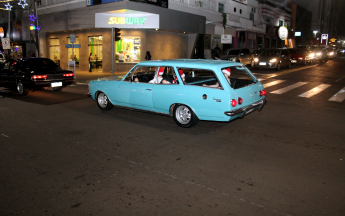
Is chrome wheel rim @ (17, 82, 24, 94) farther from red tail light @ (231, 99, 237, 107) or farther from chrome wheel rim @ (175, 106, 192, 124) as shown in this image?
red tail light @ (231, 99, 237, 107)

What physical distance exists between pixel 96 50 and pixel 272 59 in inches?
612

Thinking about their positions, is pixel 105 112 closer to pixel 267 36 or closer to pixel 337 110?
pixel 337 110

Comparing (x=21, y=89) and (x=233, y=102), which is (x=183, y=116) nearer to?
(x=233, y=102)

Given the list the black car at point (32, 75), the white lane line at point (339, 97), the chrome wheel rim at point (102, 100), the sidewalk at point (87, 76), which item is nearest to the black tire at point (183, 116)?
the chrome wheel rim at point (102, 100)

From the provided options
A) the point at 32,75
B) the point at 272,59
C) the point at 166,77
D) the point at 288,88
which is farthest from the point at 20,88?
the point at 272,59

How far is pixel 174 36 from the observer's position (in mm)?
27734

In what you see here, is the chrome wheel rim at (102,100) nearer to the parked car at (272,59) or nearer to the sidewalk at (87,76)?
the sidewalk at (87,76)

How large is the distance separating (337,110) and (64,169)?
835cm

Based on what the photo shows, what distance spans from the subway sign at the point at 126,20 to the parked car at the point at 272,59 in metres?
8.54

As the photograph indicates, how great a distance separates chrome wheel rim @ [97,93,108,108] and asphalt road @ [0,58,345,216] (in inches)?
20.1

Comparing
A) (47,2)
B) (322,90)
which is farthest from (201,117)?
(47,2)

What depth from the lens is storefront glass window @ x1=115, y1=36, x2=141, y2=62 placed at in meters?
25.2

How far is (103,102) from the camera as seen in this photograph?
8859 millimetres

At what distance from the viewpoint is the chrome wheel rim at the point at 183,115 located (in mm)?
6922
